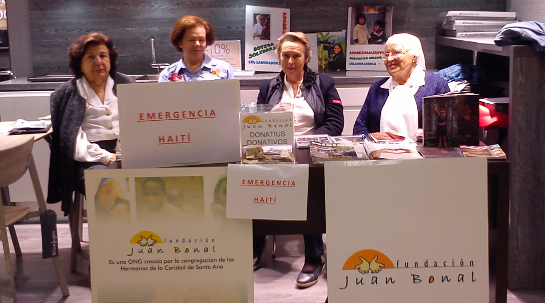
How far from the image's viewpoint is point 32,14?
4.21 metres

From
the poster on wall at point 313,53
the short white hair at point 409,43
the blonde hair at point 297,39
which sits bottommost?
the short white hair at point 409,43

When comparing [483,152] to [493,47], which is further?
[493,47]

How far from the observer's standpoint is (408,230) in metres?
1.63

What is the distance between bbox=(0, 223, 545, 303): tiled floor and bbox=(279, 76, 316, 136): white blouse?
721 millimetres

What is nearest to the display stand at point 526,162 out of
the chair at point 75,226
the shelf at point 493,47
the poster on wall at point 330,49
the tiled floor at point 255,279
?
the shelf at point 493,47

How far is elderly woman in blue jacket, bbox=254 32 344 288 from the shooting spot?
9.34 feet

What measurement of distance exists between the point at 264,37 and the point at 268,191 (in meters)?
2.72

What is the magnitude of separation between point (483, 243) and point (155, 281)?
3.13ft

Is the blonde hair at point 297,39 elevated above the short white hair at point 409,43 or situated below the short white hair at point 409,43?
above

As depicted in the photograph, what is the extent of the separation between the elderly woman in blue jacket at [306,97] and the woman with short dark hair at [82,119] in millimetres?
824

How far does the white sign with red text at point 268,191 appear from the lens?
1.62 meters

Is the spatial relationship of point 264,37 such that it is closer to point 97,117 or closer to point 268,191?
point 97,117

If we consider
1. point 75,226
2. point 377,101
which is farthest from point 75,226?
point 377,101

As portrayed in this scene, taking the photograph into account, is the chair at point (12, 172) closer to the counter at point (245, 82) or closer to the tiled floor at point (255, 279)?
the tiled floor at point (255, 279)
